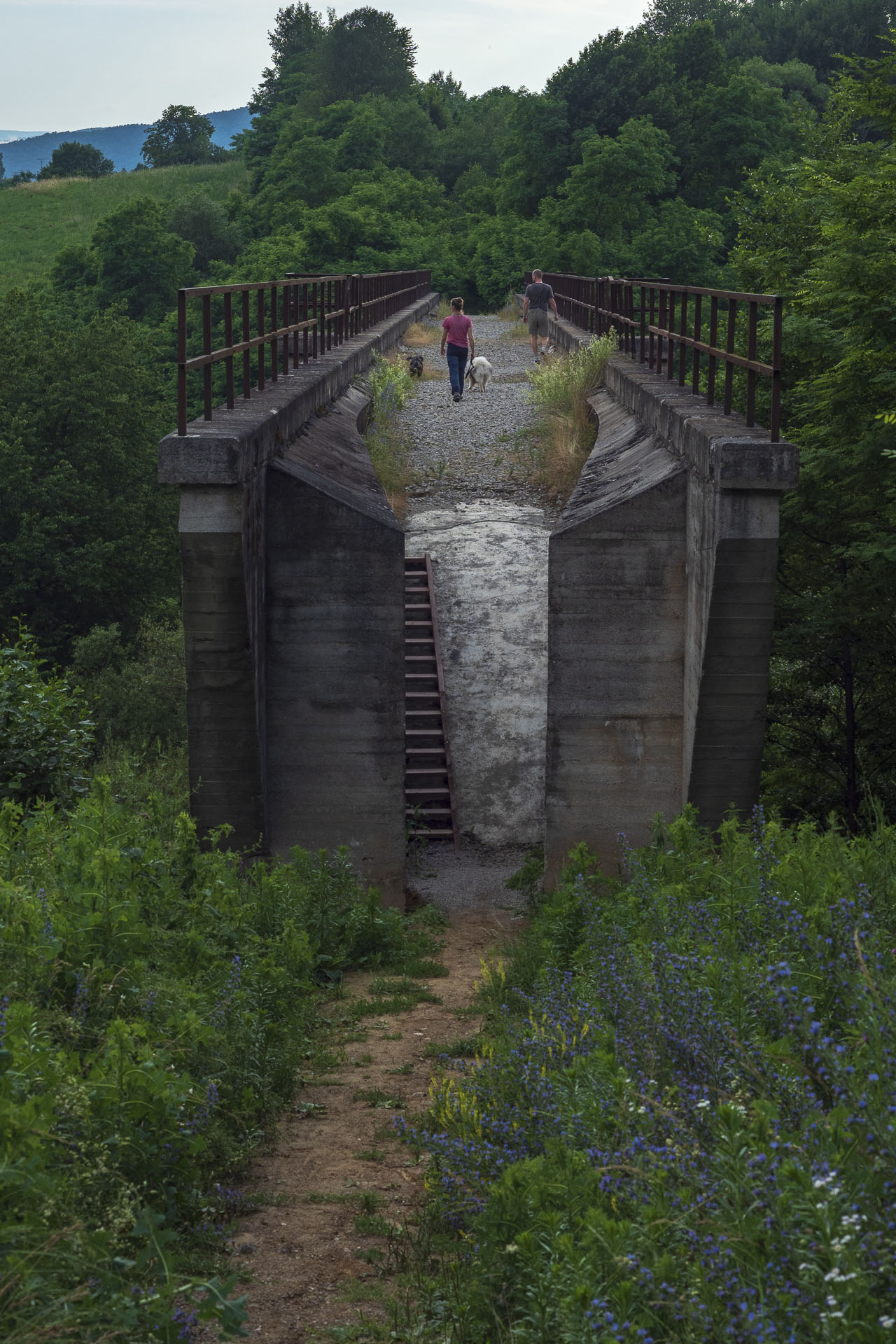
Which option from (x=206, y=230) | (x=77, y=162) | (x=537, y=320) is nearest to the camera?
(x=537, y=320)

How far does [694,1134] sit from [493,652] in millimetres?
10086

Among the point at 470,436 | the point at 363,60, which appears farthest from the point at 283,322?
the point at 363,60

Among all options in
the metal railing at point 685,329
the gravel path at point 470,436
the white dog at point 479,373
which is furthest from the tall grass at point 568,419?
A: the white dog at point 479,373

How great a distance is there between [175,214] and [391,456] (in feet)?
150

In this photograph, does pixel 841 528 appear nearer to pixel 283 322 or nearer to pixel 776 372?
pixel 776 372

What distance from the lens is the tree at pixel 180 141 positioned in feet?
320

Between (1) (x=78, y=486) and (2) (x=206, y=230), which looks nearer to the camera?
(1) (x=78, y=486)

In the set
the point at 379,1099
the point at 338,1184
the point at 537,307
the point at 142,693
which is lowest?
the point at 142,693

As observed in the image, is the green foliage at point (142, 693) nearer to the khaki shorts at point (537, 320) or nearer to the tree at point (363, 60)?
the khaki shorts at point (537, 320)

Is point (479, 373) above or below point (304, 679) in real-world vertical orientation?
above

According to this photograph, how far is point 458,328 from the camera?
2142cm

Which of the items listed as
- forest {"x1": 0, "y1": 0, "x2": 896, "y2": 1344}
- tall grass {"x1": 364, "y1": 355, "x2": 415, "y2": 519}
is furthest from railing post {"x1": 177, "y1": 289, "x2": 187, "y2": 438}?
tall grass {"x1": 364, "y1": 355, "x2": 415, "y2": 519}

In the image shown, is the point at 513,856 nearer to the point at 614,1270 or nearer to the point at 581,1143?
the point at 581,1143

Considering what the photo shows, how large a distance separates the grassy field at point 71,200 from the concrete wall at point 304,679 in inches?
2417
